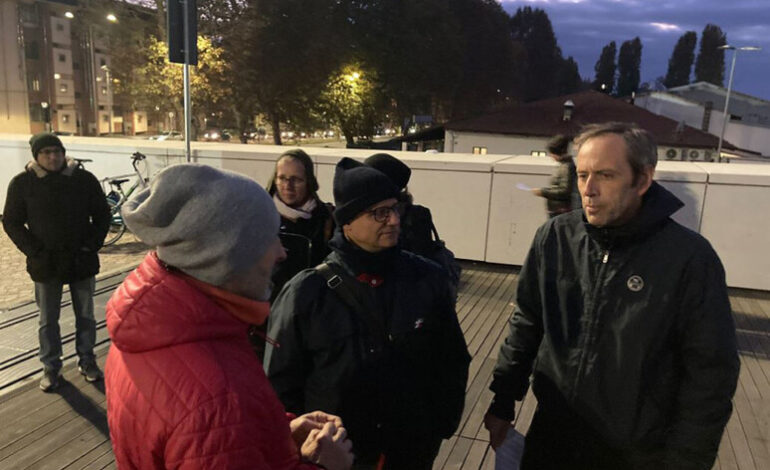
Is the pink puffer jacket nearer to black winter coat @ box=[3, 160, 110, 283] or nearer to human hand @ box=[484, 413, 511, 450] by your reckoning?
human hand @ box=[484, 413, 511, 450]

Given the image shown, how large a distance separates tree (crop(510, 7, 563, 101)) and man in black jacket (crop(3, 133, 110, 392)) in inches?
2950

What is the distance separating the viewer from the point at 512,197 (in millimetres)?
7832

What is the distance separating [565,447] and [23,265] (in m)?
8.93

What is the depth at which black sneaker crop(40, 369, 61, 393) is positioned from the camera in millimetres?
4375

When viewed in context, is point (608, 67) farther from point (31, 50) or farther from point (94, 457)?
point (94, 457)

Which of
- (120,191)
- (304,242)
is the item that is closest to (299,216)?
(304,242)

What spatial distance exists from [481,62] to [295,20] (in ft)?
76.8

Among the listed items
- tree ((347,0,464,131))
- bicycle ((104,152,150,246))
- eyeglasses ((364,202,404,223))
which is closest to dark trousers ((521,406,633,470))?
eyeglasses ((364,202,404,223))

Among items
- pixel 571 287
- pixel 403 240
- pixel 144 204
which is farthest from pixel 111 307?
pixel 403 240

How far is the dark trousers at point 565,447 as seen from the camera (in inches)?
80.5

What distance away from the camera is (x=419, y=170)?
8.13 meters

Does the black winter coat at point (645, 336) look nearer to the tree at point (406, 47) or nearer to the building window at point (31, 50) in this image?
the tree at point (406, 47)

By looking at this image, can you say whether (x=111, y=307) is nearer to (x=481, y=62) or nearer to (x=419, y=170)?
(x=419, y=170)

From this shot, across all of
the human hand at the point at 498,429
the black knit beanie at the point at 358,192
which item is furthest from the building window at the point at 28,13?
the human hand at the point at 498,429
